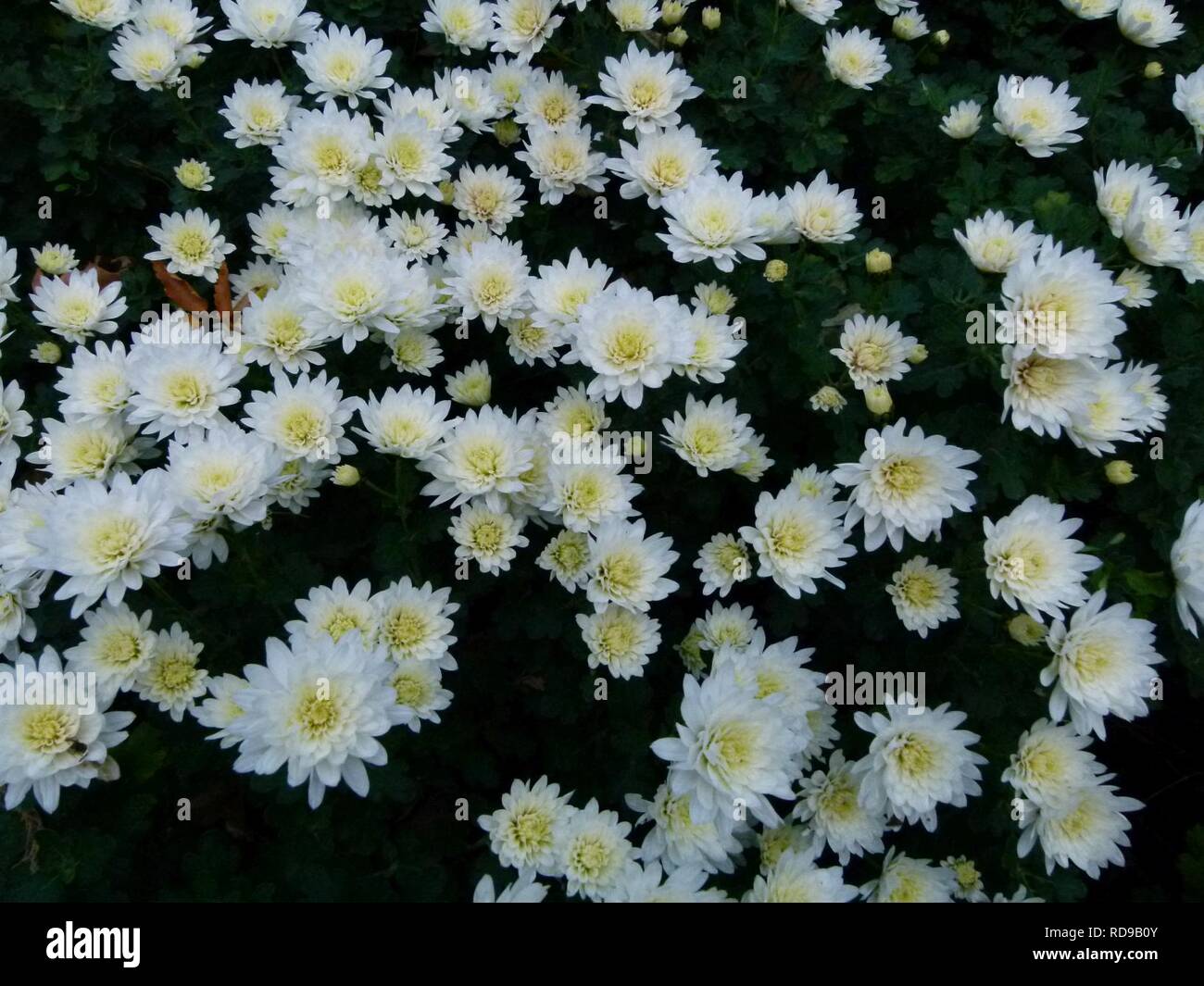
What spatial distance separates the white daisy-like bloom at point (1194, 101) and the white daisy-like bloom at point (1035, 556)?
1.78 metres

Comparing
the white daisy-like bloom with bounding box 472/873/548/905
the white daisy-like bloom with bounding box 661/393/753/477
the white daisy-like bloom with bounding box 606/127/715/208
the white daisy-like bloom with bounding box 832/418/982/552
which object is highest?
the white daisy-like bloom with bounding box 606/127/715/208

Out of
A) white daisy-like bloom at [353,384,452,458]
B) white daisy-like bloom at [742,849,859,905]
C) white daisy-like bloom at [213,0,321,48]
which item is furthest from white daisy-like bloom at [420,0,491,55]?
white daisy-like bloom at [742,849,859,905]

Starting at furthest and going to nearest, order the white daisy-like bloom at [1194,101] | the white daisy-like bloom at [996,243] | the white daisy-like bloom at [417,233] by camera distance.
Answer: the white daisy-like bloom at [1194,101]
the white daisy-like bloom at [417,233]
the white daisy-like bloom at [996,243]

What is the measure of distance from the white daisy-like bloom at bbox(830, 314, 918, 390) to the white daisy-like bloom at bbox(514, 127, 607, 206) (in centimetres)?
99

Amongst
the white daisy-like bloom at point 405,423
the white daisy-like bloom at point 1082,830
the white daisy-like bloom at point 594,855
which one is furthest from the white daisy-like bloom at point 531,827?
the white daisy-like bloom at point 1082,830

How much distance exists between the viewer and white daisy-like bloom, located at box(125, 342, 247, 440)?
2.21m

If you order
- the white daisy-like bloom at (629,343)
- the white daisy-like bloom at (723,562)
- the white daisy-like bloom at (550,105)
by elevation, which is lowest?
the white daisy-like bloom at (723,562)

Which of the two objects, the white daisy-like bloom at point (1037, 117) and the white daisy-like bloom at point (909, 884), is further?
the white daisy-like bloom at point (1037, 117)

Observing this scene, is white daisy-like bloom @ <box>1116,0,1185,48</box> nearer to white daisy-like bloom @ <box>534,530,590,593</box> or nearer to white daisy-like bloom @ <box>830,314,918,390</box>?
white daisy-like bloom @ <box>830,314,918,390</box>

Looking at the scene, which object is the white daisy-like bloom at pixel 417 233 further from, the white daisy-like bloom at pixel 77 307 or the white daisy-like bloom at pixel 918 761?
the white daisy-like bloom at pixel 918 761

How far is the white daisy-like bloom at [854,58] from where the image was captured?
3018 millimetres

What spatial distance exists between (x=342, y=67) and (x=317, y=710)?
6.72ft

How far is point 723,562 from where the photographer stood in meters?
2.42
